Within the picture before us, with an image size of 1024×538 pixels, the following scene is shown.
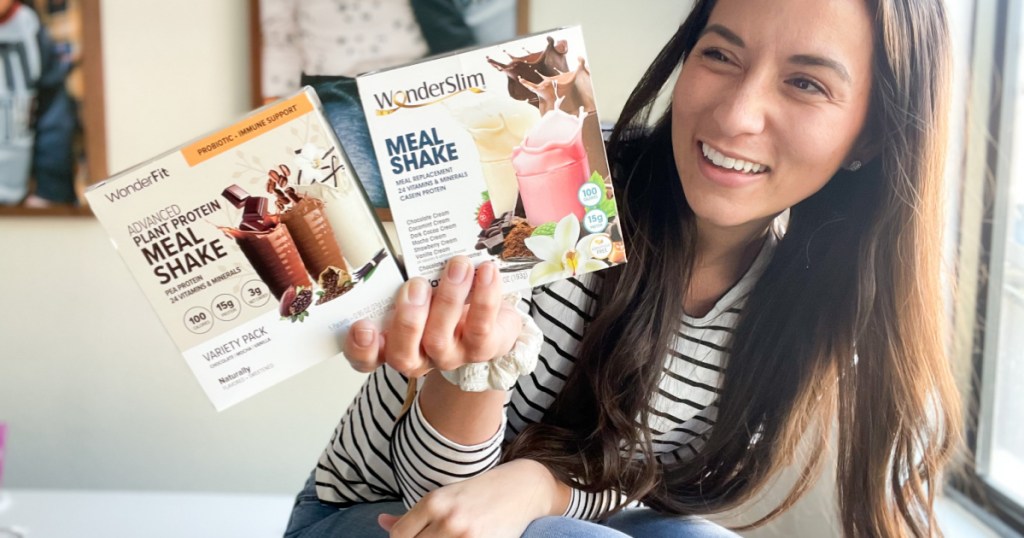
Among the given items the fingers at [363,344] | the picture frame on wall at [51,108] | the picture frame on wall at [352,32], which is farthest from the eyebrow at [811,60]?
the picture frame on wall at [51,108]

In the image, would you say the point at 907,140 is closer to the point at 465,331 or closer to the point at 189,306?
the point at 465,331

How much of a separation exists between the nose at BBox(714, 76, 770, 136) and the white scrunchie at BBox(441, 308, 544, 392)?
0.28 m

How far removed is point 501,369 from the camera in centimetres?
72

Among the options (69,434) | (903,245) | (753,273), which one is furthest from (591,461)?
(69,434)

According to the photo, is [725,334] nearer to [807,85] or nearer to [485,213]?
[807,85]

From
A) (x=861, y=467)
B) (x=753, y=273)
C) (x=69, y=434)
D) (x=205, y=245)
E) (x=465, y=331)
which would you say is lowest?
(x=69, y=434)

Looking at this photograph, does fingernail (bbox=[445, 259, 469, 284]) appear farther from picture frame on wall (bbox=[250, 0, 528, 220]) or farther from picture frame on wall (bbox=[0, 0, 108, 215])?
picture frame on wall (bbox=[0, 0, 108, 215])

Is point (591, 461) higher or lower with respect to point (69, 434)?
higher

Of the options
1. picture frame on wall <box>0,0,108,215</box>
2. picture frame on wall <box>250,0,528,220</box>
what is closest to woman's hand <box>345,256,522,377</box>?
picture frame on wall <box>250,0,528,220</box>

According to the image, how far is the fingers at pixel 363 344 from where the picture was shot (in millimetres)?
639

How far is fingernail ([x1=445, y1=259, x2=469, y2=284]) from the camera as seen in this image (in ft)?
2.10

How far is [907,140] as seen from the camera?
2.72 feet

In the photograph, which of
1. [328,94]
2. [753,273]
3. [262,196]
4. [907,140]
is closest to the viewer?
[262,196]

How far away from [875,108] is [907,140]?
5 cm
